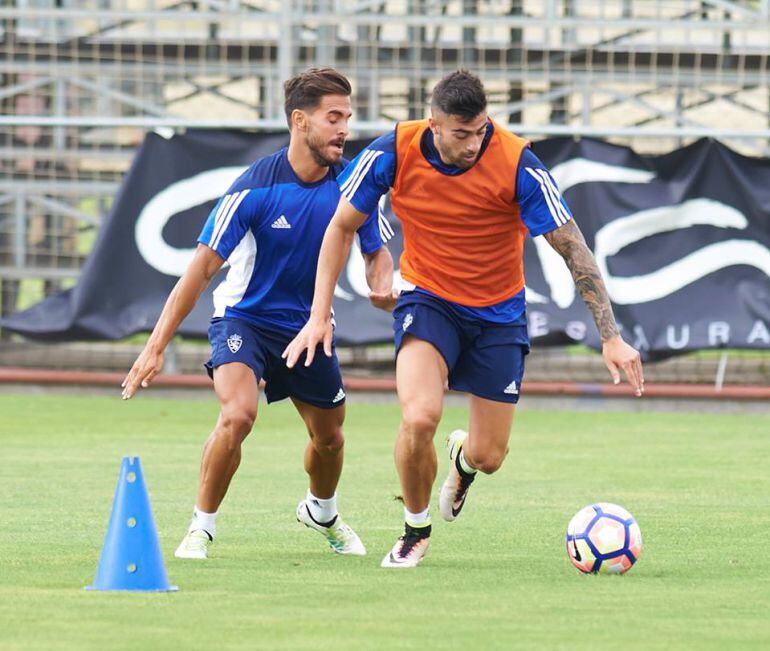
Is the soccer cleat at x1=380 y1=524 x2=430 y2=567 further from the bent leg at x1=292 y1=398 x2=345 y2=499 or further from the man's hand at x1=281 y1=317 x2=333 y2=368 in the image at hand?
the man's hand at x1=281 y1=317 x2=333 y2=368

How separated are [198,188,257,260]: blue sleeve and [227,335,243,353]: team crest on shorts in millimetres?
359

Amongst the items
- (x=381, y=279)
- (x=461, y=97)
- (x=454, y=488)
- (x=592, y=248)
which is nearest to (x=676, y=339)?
(x=592, y=248)

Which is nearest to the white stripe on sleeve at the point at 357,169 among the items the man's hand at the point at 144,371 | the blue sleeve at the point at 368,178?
the blue sleeve at the point at 368,178

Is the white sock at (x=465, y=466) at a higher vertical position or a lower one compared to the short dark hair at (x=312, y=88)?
lower

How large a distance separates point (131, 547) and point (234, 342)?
5.22 ft

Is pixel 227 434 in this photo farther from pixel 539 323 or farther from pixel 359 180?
pixel 539 323

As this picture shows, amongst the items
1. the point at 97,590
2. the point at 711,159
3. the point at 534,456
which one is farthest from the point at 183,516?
the point at 711,159

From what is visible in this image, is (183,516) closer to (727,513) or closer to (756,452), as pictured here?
(727,513)

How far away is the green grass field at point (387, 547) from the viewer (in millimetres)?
5656

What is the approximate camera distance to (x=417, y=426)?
7.29 meters

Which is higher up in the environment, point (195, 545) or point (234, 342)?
point (234, 342)

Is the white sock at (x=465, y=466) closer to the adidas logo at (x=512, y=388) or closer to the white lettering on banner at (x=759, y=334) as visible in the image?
the adidas logo at (x=512, y=388)

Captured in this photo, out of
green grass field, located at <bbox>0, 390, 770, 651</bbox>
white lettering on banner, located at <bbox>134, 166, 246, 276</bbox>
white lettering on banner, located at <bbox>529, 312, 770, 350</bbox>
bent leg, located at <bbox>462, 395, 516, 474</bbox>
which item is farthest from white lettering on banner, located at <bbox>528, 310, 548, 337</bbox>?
bent leg, located at <bbox>462, 395, 516, 474</bbox>

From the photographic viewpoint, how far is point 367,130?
52.3 feet
